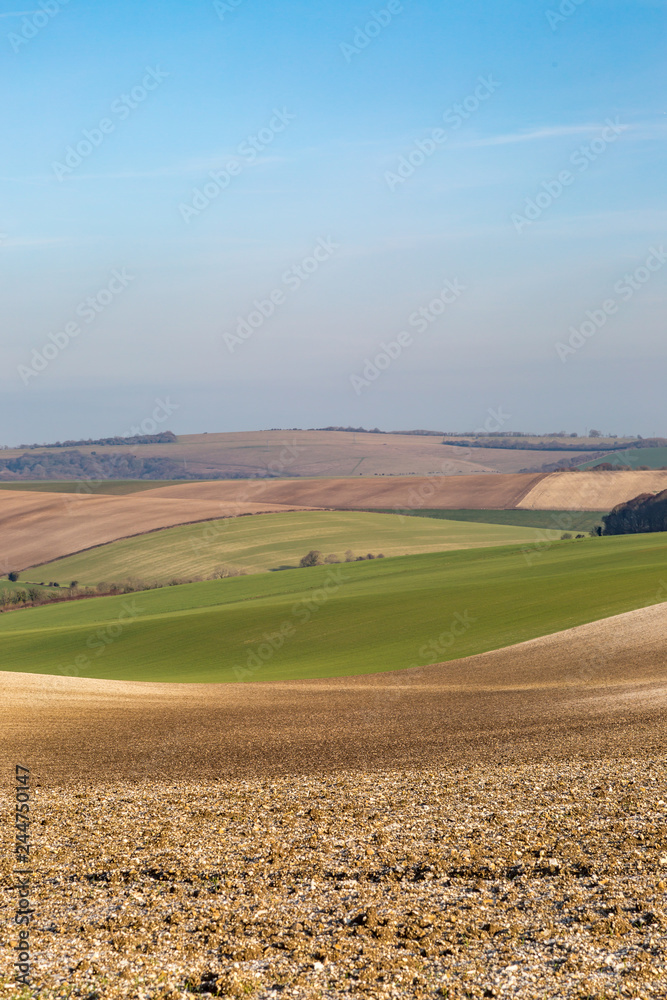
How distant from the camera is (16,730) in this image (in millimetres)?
24109

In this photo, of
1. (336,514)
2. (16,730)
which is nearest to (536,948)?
(16,730)

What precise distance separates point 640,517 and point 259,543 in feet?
140

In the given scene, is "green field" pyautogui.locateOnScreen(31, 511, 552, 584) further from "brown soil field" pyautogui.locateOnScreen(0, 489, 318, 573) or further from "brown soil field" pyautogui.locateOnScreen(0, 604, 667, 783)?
"brown soil field" pyautogui.locateOnScreen(0, 604, 667, 783)

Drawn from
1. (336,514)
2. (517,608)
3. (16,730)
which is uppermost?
(336,514)

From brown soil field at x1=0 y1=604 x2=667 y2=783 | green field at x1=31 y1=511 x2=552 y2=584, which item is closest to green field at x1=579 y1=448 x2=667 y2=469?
green field at x1=31 y1=511 x2=552 y2=584

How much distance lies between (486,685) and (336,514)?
79.0 m

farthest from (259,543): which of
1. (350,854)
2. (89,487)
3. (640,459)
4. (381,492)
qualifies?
(640,459)

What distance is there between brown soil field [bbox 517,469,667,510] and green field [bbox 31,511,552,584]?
1480 centimetres

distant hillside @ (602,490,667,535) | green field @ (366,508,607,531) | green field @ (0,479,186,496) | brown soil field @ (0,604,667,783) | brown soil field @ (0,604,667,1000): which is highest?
green field @ (0,479,186,496)

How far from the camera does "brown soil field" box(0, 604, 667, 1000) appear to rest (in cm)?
888

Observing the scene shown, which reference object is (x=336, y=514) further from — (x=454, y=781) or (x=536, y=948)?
(x=536, y=948)

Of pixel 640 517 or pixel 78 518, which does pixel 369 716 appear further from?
pixel 78 518

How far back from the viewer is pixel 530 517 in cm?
10775

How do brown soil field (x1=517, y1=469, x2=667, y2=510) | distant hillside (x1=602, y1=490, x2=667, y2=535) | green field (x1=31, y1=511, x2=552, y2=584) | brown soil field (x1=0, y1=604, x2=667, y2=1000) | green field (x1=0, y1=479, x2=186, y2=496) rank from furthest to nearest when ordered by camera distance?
green field (x1=0, y1=479, x2=186, y2=496) → brown soil field (x1=517, y1=469, x2=667, y2=510) → green field (x1=31, y1=511, x2=552, y2=584) → distant hillside (x1=602, y1=490, x2=667, y2=535) → brown soil field (x1=0, y1=604, x2=667, y2=1000)
